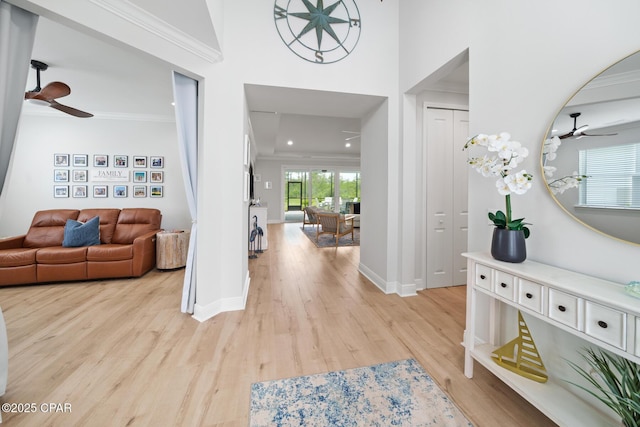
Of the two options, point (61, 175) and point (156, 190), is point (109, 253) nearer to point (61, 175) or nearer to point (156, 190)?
point (156, 190)

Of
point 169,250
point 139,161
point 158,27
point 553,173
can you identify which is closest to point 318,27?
point 158,27

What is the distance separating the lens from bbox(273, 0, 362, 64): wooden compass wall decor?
9.07 ft

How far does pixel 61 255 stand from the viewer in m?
3.21

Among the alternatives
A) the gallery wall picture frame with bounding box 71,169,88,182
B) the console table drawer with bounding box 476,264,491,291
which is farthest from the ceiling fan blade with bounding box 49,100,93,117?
the console table drawer with bounding box 476,264,491,291

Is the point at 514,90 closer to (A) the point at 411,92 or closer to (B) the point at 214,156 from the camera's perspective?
(A) the point at 411,92

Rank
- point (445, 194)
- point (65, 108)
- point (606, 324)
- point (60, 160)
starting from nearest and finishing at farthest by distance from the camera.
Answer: point (606, 324)
point (65, 108)
point (445, 194)
point (60, 160)

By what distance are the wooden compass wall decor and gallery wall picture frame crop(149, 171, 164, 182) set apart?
3538 millimetres

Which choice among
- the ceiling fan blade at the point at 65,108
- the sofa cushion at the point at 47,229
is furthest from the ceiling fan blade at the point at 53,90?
the sofa cushion at the point at 47,229

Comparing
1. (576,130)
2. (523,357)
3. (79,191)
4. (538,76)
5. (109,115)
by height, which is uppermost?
(109,115)

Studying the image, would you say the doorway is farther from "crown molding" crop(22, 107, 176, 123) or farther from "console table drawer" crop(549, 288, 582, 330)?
"console table drawer" crop(549, 288, 582, 330)

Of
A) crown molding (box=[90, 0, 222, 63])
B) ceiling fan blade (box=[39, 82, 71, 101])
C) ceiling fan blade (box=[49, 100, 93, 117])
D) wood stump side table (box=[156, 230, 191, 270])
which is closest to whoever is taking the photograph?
crown molding (box=[90, 0, 222, 63])

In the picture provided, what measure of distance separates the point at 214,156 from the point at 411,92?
2387mm

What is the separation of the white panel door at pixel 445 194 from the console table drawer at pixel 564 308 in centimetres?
212

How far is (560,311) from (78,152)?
659cm
